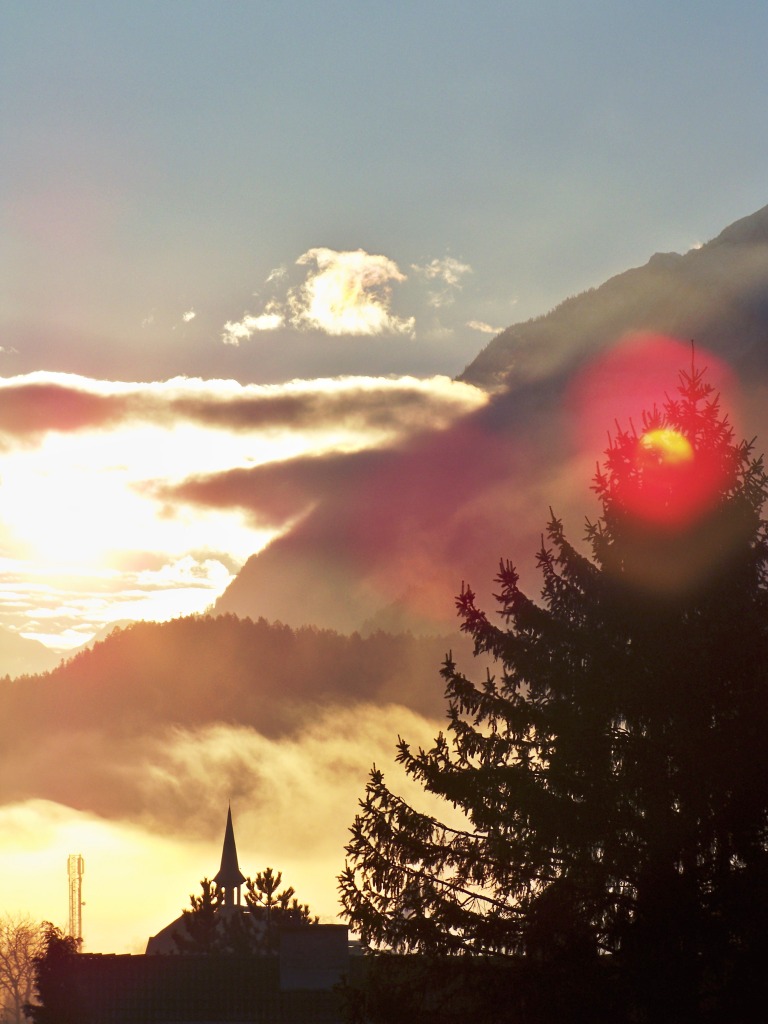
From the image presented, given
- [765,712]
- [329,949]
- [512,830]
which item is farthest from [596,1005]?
[329,949]

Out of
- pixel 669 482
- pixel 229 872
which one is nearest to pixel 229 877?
pixel 229 872

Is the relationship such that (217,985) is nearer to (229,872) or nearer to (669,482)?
(669,482)

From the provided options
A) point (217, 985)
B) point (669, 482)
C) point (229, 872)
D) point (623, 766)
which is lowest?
point (217, 985)

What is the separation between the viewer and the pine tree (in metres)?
18.2

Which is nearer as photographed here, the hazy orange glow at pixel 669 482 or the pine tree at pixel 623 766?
the pine tree at pixel 623 766

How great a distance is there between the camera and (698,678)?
19.4m

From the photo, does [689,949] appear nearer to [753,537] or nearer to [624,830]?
[624,830]

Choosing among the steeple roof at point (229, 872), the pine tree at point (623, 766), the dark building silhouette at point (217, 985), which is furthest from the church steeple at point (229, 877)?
the pine tree at point (623, 766)

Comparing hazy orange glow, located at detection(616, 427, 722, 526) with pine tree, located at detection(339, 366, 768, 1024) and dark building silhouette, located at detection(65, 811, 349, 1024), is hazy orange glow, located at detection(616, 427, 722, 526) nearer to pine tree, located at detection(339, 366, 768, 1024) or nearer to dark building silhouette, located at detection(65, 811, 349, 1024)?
pine tree, located at detection(339, 366, 768, 1024)

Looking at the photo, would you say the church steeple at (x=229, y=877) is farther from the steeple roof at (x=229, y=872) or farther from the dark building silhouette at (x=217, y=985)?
the dark building silhouette at (x=217, y=985)

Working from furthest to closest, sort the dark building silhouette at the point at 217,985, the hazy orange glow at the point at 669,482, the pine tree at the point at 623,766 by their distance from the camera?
the dark building silhouette at the point at 217,985
the hazy orange glow at the point at 669,482
the pine tree at the point at 623,766

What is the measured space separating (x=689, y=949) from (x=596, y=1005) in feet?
4.83

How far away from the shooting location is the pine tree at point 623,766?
18.2 meters

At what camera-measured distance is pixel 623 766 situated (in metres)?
19.4
